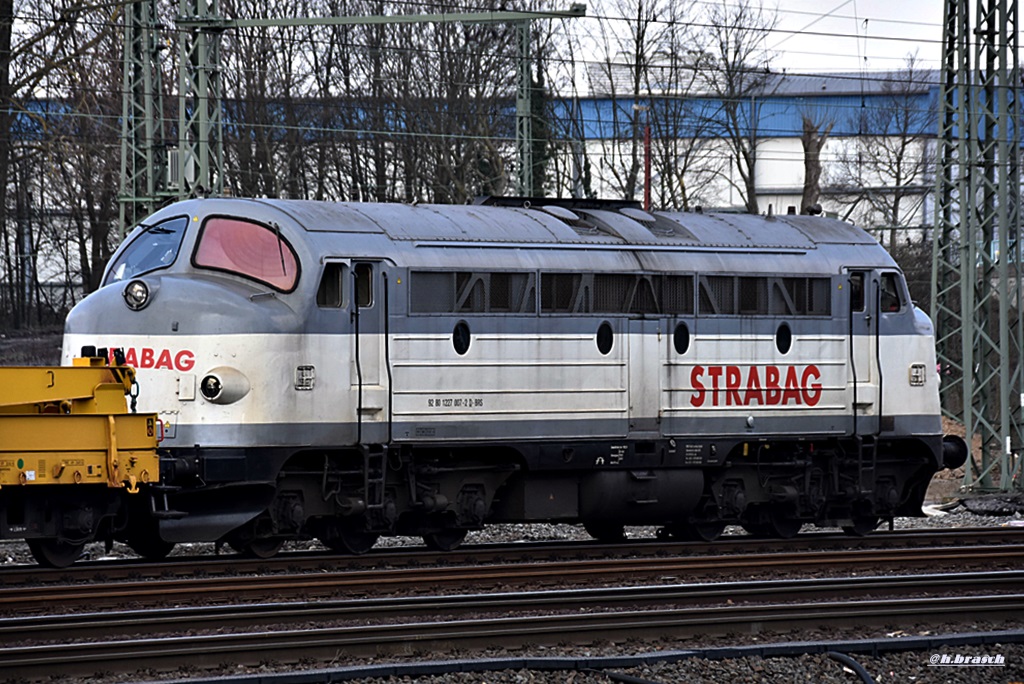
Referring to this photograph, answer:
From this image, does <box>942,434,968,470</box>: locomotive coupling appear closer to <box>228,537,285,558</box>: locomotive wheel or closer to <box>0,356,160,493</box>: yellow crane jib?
<box>228,537,285,558</box>: locomotive wheel

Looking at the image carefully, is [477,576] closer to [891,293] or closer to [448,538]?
[448,538]

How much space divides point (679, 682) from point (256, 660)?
2948mm

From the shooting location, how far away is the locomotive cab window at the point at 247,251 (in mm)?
15016

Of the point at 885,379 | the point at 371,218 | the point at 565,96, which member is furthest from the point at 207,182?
the point at 565,96

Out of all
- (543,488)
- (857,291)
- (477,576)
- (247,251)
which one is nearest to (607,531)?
(543,488)

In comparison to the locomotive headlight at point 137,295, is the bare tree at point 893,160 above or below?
above

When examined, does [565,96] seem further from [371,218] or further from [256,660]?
[256,660]

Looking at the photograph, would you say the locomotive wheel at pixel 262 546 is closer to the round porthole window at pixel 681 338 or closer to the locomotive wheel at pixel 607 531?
the locomotive wheel at pixel 607 531

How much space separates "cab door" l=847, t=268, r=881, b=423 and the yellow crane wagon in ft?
28.4

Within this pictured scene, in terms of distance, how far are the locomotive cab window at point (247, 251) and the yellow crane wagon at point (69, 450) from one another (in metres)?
1.73

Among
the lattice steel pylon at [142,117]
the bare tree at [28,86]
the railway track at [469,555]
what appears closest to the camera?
the railway track at [469,555]

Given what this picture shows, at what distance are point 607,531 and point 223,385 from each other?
5820 mm

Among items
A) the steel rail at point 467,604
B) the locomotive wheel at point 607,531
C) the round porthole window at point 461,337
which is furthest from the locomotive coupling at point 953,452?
the round porthole window at point 461,337

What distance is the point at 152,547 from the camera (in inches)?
617
